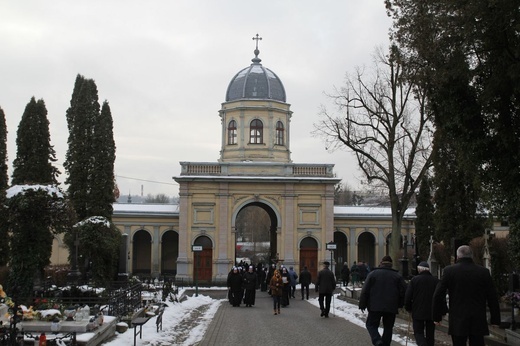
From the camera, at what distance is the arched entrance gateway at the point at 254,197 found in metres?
45.9

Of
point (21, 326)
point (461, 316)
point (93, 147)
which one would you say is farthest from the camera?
point (93, 147)

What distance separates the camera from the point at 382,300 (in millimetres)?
10992

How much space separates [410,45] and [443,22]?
2.33 m

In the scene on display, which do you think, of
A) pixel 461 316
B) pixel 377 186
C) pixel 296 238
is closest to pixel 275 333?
pixel 461 316

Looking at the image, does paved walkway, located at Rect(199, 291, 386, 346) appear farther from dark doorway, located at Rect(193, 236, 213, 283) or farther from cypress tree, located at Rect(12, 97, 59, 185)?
dark doorway, located at Rect(193, 236, 213, 283)

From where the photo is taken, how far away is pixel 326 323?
17766 millimetres

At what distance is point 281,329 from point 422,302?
19.9ft

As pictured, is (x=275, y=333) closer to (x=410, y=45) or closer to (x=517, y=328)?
(x=517, y=328)

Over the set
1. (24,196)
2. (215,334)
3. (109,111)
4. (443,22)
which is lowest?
(215,334)

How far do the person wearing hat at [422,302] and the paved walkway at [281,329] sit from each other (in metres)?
2.19

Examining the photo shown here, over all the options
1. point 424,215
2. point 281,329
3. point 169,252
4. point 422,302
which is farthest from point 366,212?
point 422,302

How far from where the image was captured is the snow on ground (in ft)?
46.6

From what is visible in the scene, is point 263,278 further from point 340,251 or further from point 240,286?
point 340,251

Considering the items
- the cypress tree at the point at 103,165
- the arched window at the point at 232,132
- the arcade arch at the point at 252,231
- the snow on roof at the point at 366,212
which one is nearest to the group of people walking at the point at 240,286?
the cypress tree at the point at 103,165
